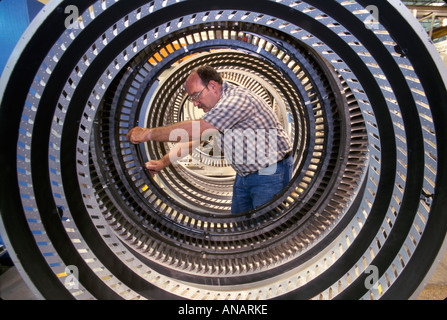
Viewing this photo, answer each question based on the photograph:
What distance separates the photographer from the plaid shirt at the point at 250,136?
191 centimetres

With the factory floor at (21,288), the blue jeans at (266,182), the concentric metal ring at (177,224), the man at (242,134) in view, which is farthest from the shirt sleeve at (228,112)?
the factory floor at (21,288)

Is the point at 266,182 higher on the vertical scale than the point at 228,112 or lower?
lower

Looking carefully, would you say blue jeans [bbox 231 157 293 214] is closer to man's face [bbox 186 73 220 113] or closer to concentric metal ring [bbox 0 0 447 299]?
concentric metal ring [bbox 0 0 447 299]

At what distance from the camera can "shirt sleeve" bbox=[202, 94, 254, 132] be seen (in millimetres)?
1713

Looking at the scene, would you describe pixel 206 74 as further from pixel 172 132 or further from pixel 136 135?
pixel 136 135

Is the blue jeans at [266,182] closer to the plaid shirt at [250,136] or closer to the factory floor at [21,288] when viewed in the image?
the plaid shirt at [250,136]

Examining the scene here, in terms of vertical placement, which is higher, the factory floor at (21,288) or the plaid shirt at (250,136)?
the plaid shirt at (250,136)

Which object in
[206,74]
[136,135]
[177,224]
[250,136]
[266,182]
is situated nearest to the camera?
[136,135]

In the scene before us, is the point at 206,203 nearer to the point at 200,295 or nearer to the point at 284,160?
the point at 284,160

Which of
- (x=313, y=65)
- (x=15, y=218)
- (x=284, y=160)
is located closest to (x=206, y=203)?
(x=284, y=160)

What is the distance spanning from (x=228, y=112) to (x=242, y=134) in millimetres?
299

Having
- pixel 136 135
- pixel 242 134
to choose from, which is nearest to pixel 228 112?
pixel 242 134

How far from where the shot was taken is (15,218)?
1.05 meters

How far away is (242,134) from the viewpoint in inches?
79.7
